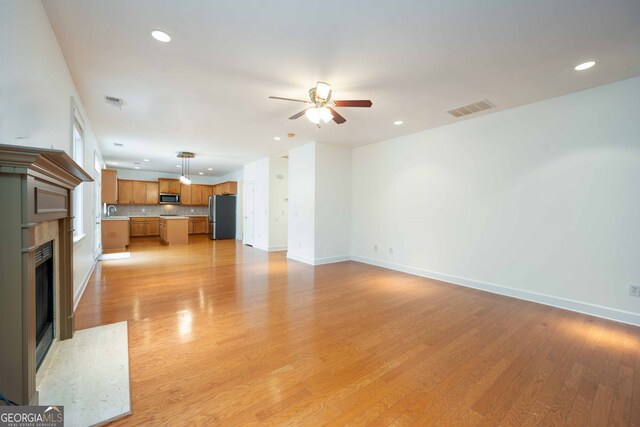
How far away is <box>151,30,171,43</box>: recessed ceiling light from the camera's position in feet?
7.47

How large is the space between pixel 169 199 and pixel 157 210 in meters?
0.92

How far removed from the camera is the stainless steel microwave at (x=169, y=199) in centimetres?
1063

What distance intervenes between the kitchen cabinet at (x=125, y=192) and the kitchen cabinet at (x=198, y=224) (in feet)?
7.76

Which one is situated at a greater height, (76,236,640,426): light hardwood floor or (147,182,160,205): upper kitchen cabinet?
(147,182,160,205): upper kitchen cabinet

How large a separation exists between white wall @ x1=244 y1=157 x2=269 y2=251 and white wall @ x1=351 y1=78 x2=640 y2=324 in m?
4.03

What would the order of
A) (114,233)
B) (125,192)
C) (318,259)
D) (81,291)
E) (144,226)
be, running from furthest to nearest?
1. (144,226)
2. (125,192)
3. (114,233)
4. (318,259)
5. (81,291)

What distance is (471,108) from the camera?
153 inches

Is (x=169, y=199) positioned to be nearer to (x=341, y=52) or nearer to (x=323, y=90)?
(x=323, y=90)

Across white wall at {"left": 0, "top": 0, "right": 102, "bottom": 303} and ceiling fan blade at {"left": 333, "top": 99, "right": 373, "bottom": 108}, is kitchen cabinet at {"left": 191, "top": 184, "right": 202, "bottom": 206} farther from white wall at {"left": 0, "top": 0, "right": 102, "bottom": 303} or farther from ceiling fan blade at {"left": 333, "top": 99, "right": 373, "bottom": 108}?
ceiling fan blade at {"left": 333, "top": 99, "right": 373, "bottom": 108}

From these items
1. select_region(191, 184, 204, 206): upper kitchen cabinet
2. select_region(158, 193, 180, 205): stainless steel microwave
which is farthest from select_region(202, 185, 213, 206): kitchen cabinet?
select_region(158, 193, 180, 205): stainless steel microwave

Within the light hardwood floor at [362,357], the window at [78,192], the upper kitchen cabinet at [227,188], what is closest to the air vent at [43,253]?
the light hardwood floor at [362,357]

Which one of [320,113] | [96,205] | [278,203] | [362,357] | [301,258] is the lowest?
[362,357]

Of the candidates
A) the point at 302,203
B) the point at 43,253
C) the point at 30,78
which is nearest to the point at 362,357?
the point at 43,253

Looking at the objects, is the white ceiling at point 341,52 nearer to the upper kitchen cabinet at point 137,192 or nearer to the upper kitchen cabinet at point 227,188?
the upper kitchen cabinet at point 227,188
